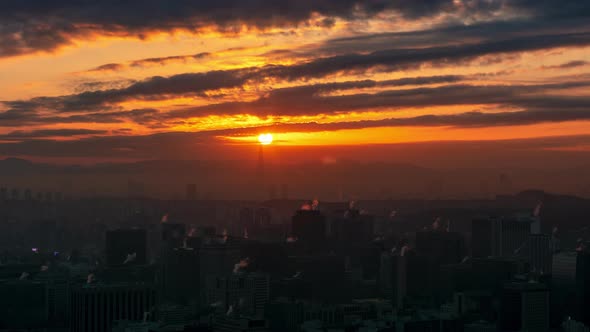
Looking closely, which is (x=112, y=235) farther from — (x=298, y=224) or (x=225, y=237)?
(x=298, y=224)

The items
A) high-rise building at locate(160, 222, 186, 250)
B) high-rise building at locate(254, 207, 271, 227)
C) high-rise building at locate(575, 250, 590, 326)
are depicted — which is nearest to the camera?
high-rise building at locate(575, 250, 590, 326)

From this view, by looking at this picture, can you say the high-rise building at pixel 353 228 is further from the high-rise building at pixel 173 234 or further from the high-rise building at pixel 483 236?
the high-rise building at pixel 173 234

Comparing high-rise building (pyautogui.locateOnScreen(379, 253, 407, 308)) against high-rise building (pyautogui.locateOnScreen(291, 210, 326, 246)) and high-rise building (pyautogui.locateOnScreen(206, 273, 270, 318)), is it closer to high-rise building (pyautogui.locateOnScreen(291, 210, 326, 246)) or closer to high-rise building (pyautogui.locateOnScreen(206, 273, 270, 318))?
high-rise building (pyautogui.locateOnScreen(206, 273, 270, 318))

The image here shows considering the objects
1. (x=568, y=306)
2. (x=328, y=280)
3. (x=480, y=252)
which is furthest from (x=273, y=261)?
(x=568, y=306)

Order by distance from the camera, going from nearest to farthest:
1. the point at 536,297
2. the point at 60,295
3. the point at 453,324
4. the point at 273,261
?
1. the point at 453,324
2. the point at 536,297
3. the point at 60,295
4. the point at 273,261

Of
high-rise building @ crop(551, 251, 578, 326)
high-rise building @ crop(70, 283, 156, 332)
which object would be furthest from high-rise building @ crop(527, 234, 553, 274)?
high-rise building @ crop(70, 283, 156, 332)

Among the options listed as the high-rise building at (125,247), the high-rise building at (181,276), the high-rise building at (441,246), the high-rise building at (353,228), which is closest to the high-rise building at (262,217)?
the high-rise building at (353,228)

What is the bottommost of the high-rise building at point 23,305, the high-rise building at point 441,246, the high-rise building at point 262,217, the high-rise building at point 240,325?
the high-rise building at point 23,305
